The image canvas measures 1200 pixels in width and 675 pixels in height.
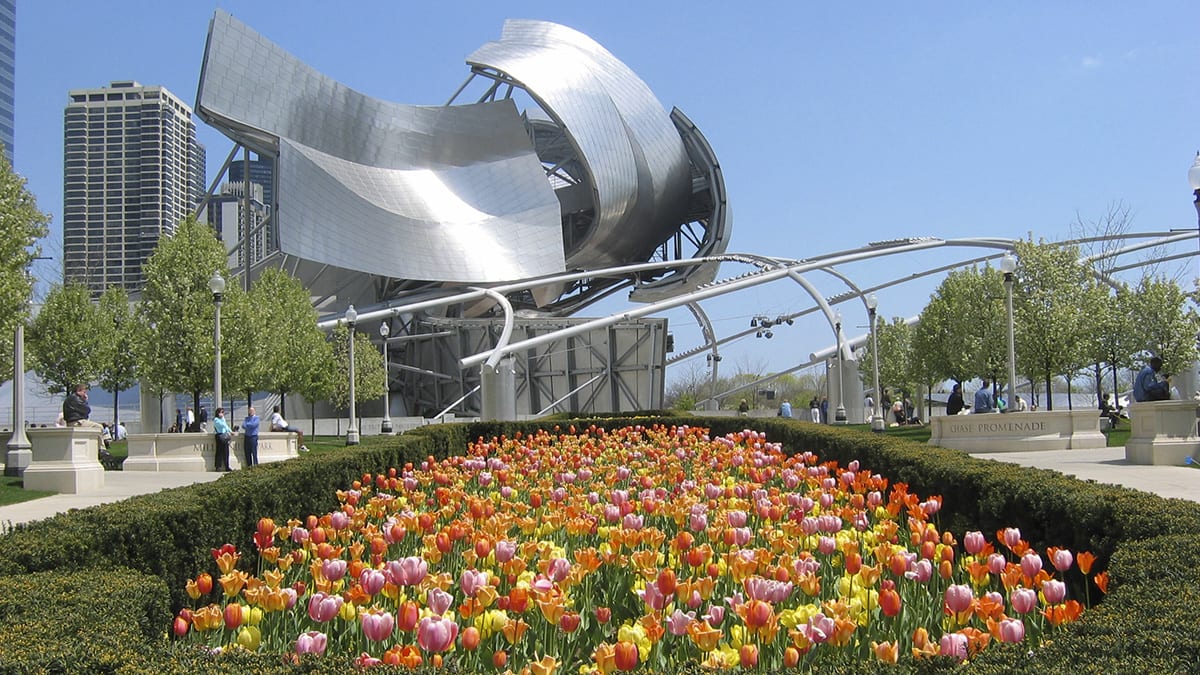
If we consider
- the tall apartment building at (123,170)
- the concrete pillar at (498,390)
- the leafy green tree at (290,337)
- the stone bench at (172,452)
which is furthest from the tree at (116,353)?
the tall apartment building at (123,170)

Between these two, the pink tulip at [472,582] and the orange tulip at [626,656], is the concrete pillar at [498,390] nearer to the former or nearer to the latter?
the pink tulip at [472,582]

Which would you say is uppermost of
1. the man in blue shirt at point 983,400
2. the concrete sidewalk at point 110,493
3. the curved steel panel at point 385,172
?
the curved steel panel at point 385,172

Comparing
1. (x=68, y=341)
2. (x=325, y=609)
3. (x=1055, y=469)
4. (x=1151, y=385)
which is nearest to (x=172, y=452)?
(x=68, y=341)

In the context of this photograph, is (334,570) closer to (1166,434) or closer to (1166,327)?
(1166,434)

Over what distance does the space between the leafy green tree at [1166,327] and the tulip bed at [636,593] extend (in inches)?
984

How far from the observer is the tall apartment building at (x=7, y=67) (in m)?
124

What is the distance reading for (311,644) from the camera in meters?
3.92

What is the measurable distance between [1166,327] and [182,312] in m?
25.6

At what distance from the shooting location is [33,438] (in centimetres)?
1531

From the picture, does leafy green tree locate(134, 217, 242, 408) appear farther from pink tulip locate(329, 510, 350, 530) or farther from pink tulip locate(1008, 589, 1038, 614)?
pink tulip locate(1008, 589, 1038, 614)

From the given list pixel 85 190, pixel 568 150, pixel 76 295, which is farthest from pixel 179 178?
pixel 76 295

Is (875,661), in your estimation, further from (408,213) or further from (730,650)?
(408,213)

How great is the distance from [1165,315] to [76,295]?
32.7m

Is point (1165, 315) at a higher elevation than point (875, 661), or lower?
higher
